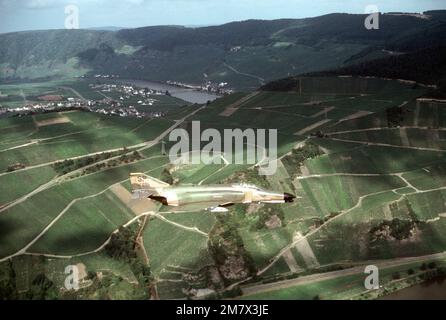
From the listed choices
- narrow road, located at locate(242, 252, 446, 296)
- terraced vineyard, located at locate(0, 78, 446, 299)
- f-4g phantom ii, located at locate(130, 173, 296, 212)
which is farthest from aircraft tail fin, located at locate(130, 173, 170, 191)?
narrow road, located at locate(242, 252, 446, 296)

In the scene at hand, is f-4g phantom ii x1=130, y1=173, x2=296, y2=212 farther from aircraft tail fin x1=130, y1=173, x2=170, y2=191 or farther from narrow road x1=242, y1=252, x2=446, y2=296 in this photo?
narrow road x1=242, y1=252, x2=446, y2=296

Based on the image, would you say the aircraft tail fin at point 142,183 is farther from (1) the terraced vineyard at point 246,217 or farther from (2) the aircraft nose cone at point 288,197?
(1) the terraced vineyard at point 246,217

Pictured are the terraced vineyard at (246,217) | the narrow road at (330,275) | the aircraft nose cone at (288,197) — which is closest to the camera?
the aircraft nose cone at (288,197)

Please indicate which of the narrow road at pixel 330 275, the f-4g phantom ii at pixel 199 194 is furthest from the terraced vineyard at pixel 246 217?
the f-4g phantom ii at pixel 199 194
